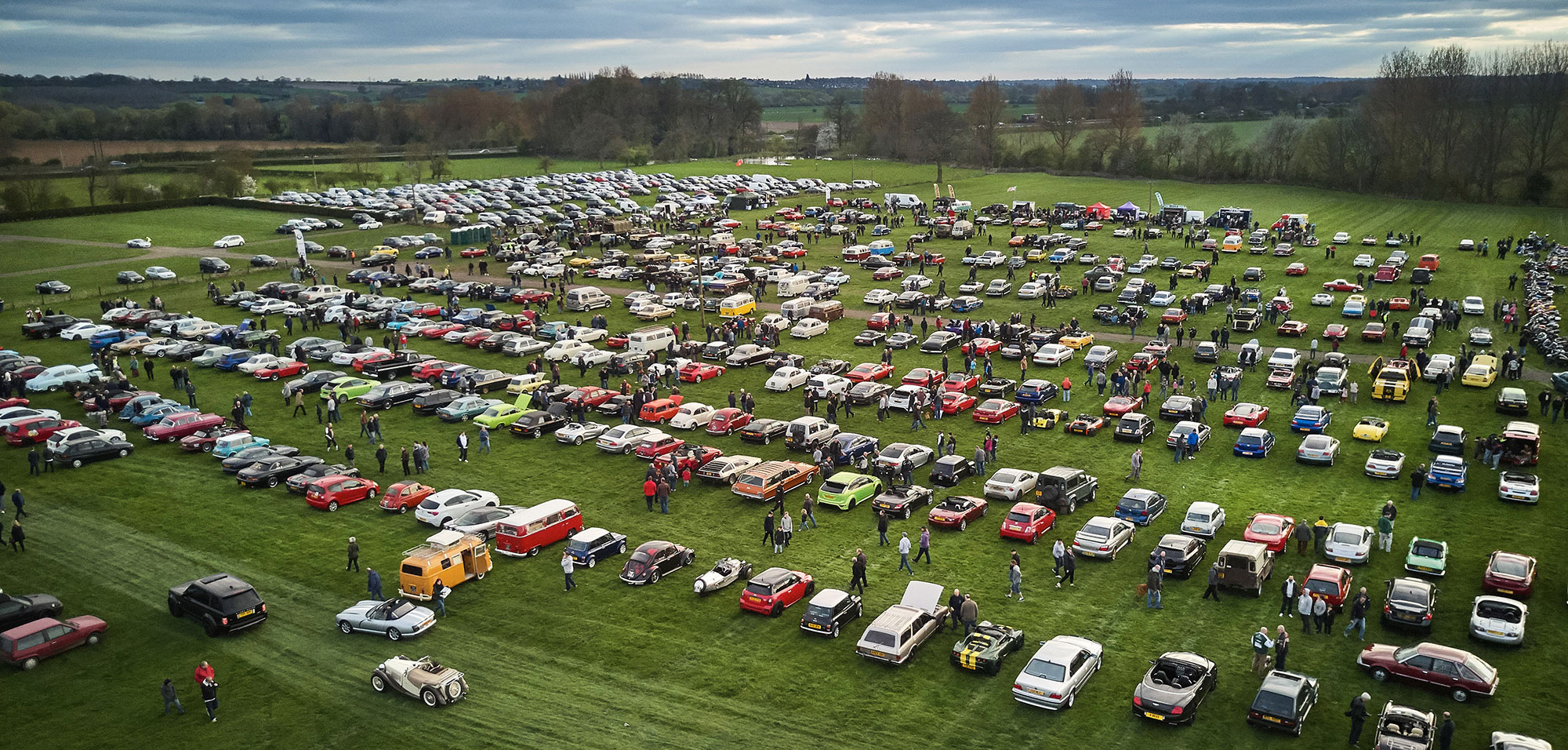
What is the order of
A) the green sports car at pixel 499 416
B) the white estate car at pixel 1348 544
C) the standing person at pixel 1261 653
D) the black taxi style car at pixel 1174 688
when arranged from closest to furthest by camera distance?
the black taxi style car at pixel 1174 688
the standing person at pixel 1261 653
the white estate car at pixel 1348 544
the green sports car at pixel 499 416

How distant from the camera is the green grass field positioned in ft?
78.2

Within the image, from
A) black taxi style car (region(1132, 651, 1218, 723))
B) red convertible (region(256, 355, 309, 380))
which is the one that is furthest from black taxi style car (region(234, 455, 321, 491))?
black taxi style car (region(1132, 651, 1218, 723))

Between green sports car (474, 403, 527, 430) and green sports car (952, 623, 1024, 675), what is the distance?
82.7ft

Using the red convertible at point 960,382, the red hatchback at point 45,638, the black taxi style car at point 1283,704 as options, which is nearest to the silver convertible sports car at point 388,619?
the red hatchback at point 45,638

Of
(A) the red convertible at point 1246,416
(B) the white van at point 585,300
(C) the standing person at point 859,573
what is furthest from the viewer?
(B) the white van at point 585,300

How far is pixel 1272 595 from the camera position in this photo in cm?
2970

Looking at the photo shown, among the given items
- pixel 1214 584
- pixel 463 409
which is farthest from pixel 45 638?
pixel 1214 584

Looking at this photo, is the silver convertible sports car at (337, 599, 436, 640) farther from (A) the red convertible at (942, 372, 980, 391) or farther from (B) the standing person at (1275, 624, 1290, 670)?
(A) the red convertible at (942, 372, 980, 391)

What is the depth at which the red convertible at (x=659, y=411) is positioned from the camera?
46.5m

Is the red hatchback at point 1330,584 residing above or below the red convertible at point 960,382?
below

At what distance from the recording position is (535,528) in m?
33.3

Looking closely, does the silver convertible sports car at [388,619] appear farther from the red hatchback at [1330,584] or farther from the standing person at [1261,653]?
the red hatchback at [1330,584]

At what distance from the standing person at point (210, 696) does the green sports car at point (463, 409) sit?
2276 centimetres

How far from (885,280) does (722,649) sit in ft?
176
